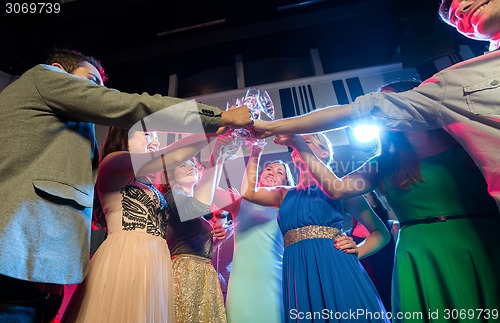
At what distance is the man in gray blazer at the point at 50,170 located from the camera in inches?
30.0

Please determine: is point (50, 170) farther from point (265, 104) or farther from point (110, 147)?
point (265, 104)

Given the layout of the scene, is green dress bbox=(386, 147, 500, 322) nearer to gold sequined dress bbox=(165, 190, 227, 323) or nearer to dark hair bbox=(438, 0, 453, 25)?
dark hair bbox=(438, 0, 453, 25)

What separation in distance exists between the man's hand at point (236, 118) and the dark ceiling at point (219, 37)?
11.6 feet

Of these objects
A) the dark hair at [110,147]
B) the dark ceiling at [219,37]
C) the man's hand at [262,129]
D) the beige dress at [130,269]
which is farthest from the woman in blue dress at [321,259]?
the dark ceiling at [219,37]

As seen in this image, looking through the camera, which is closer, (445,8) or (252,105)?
(445,8)

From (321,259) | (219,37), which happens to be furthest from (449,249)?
(219,37)

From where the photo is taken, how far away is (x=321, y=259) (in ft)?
4.62

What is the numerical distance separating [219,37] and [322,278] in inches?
183

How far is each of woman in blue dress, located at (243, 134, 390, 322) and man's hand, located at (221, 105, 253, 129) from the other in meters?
0.31

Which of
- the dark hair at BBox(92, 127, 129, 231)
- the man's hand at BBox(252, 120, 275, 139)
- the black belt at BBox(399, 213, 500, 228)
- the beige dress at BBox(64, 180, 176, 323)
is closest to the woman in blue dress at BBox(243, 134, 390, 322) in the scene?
the man's hand at BBox(252, 120, 275, 139)

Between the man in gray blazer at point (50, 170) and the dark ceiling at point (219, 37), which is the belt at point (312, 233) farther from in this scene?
the dark ceiling at point (219, 37)

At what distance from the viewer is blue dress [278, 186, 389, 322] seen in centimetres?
128

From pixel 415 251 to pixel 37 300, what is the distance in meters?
1.23

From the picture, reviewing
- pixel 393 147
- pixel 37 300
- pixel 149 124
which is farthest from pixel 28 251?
pixel 393 147
